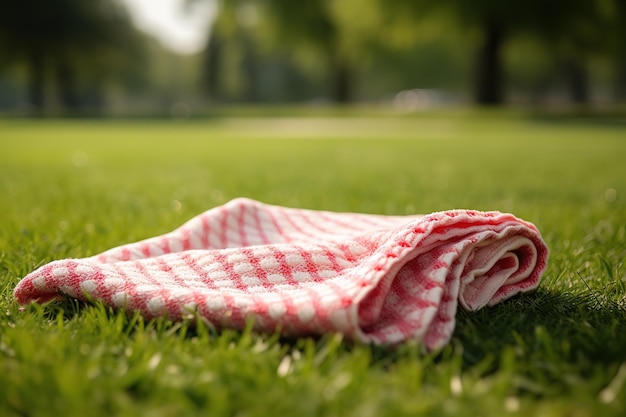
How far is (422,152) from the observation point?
10016 millimetres

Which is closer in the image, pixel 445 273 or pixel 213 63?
pixel 445 273

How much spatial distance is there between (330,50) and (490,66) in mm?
13585

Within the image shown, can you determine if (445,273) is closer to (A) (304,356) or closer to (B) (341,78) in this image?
(A) (304,356)

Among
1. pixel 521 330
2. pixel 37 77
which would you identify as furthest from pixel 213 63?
pixel 521 330

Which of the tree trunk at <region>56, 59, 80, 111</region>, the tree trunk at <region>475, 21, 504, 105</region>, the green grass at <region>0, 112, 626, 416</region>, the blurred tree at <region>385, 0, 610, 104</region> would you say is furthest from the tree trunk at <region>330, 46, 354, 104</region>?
the green grass at <region>0, 112, 626, 416</region>

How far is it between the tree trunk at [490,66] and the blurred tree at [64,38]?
2716 cm

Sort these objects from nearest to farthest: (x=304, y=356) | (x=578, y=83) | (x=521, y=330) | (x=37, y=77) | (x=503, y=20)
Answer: (x=304, y=356) < (x=521, y=330) < (x=503, y=20) < (x=37, y=77) < (x=578, y=83)

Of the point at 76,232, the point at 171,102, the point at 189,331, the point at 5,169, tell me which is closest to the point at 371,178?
the point at 76,232

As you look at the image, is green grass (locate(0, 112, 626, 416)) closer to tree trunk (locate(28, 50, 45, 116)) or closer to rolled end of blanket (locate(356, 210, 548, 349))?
rolled end of blanket (locate(356, 210, 548, 349))

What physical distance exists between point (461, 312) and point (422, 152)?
27.7 feet

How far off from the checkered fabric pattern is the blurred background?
2641cm

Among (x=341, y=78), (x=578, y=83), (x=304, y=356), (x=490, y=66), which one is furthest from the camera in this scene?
(x=578, y=83)

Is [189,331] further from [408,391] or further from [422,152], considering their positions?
[422,152]

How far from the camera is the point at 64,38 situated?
41.3 metres
